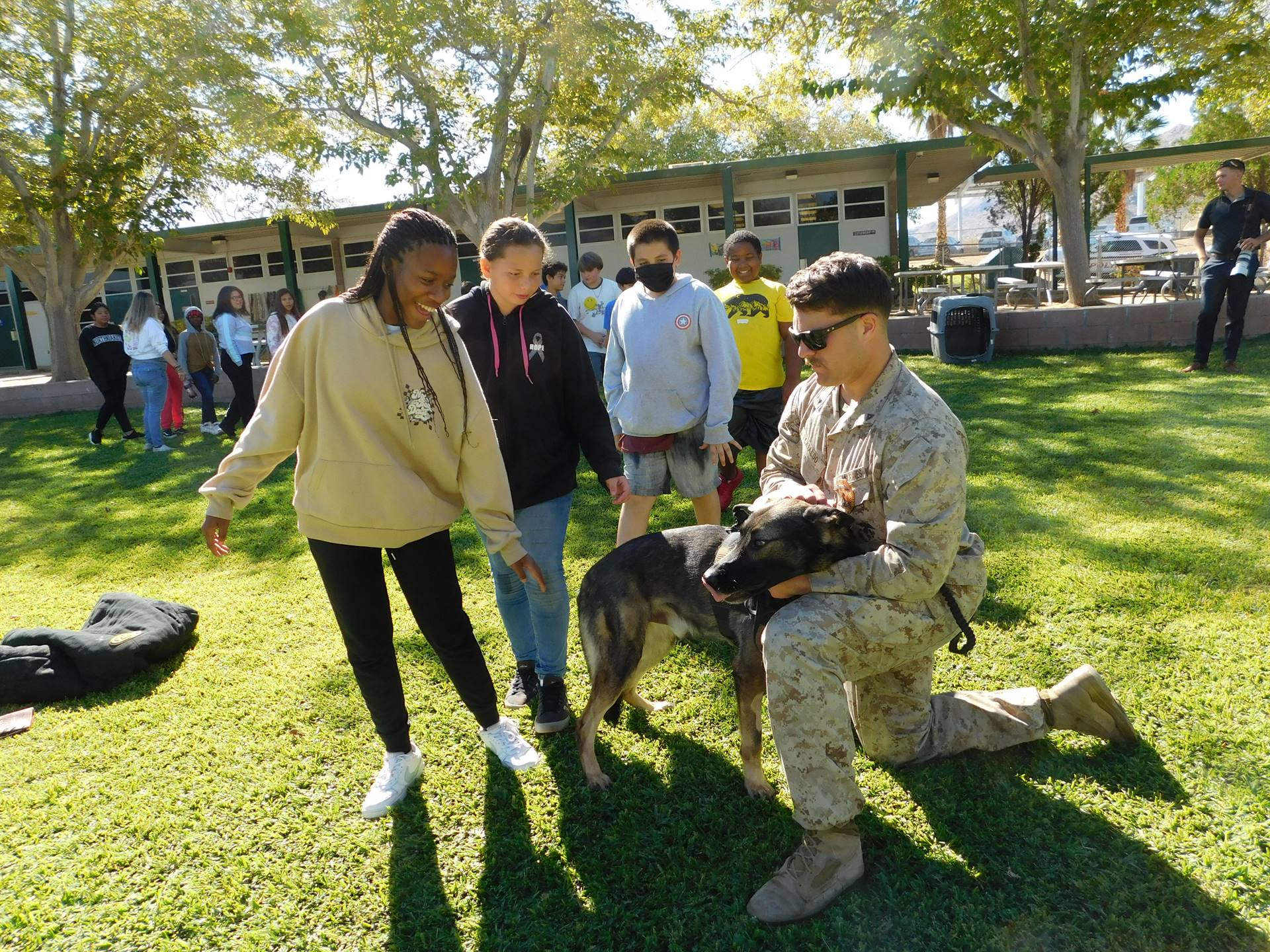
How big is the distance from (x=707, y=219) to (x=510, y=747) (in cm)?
1934

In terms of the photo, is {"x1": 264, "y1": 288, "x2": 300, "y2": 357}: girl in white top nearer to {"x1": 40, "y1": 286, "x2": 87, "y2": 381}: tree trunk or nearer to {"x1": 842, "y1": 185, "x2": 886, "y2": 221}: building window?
{"x1": 40, "y1": 286, "x2": 87, "y2": 381}: tree trunk

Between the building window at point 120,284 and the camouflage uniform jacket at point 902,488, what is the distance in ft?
95.3

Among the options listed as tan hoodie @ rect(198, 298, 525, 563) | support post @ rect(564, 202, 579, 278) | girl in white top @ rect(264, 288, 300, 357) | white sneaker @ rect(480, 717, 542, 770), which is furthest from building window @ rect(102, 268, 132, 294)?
white sneaker @ rect(480, 717, 542, 770)

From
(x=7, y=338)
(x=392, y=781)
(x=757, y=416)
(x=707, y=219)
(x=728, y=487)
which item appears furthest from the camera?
(x=7, y=338)

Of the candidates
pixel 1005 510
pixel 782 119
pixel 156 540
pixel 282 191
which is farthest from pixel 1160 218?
pixel 156 540

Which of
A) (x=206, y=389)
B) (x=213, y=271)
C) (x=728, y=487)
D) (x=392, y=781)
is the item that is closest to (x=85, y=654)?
(x=392, y=781)

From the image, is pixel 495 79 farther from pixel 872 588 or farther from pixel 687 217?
pixel 872 588

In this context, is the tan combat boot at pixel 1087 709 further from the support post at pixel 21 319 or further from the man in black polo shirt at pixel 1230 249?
the support post at pixel 21 319

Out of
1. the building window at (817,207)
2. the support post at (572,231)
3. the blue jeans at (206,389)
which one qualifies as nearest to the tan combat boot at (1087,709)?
the blue jeans at (206,389)

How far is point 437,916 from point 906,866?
4.84 ft

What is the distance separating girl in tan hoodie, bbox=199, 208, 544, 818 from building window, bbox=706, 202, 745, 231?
750 inches

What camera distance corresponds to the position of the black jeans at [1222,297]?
29.2 feet

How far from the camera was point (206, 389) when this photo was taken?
11.1 meters

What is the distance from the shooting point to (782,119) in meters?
34.8
